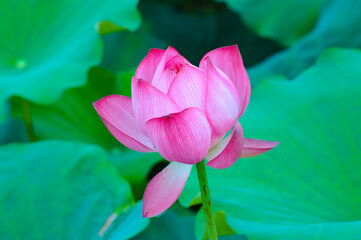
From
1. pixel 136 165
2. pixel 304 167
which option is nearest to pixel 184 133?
pixel 304 167

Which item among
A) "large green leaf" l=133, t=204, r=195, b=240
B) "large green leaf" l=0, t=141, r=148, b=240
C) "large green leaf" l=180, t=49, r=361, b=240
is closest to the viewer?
"large green leaf" l=180, t=49, r=361, b=240

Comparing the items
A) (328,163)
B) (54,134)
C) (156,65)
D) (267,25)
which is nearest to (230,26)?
(267,25)

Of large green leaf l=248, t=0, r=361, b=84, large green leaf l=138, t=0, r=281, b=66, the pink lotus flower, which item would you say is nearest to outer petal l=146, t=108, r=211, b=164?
the pink lotus flower

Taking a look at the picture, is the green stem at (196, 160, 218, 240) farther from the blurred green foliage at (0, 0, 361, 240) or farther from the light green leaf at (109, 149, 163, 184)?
the light green leaf at (109, 149, 163, 184)

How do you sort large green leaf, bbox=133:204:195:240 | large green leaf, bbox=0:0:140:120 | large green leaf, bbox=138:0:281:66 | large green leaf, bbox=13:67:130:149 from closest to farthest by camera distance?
large green leaf, bbox=133:204:195:240 < large green leaf, bbox=0:0:140:120 < large green leaf, bbox=13:67:130:149 < large green leaf, bbox=138:0:281:66

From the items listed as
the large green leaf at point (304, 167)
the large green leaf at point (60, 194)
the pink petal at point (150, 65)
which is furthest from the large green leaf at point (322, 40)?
the pink petal at point (150, 65)

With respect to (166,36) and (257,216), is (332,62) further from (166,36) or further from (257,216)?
(166,36)
